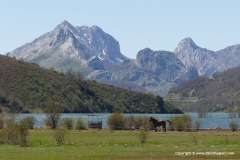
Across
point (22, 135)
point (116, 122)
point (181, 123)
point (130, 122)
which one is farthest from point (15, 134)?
point (130, 122)

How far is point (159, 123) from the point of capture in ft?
286

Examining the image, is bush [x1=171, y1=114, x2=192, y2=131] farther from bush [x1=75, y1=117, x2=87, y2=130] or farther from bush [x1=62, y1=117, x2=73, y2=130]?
bush [x1=62, y1=117, x2=73, y2=130]

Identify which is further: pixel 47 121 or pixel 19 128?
pixel 47 121

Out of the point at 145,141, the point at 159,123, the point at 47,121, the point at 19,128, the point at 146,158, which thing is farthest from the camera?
the point at 47,121

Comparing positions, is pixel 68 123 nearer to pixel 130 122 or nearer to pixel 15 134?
pixel 130 122

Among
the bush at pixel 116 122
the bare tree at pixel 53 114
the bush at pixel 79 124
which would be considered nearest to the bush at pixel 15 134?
the bush at pixel 79 124

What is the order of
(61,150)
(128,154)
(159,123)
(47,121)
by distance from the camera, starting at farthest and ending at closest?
(47,121), (159,123), (61,150), (128,154)

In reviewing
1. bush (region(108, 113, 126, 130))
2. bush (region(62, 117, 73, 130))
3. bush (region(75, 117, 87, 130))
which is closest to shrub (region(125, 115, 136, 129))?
bush (region(108, 113, 126, 130))

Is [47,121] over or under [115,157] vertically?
over

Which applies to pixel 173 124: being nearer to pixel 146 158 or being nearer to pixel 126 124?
pixel 126 124

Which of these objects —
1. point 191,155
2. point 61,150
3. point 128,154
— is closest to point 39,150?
point 61,150

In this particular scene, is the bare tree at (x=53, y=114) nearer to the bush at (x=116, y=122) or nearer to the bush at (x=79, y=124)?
the bush at (x=79, y=124)

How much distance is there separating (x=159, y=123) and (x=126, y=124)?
23.3 ft

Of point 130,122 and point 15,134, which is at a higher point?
point 130,122
